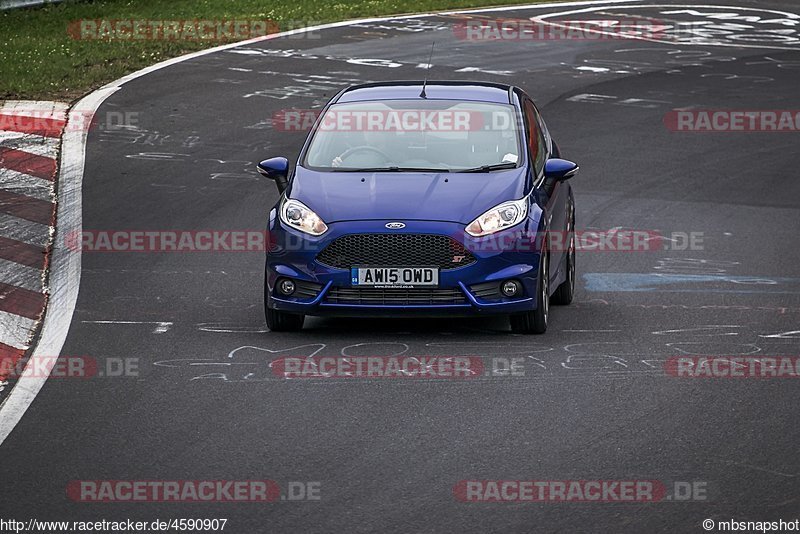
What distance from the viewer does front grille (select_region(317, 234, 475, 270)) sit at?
35.3 feet

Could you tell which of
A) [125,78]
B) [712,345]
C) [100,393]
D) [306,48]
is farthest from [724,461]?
[306,48]

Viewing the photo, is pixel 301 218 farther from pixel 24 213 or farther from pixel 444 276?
pixel 24 213

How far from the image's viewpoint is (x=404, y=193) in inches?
437

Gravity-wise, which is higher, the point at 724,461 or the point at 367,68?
the point at 724,461

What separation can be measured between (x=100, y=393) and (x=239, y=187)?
789cm

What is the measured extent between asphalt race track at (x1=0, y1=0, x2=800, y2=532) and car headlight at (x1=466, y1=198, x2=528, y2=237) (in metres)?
0.75

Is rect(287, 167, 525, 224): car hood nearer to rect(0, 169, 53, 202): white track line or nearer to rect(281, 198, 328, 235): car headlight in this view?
rect(281, 198, 328, 235): car headlight

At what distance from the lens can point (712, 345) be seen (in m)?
10.6

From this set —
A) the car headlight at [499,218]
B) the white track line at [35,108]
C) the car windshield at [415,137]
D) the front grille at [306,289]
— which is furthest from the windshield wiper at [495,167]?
the white track line at [35,108]

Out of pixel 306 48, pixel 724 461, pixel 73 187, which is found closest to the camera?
pixel 724 461

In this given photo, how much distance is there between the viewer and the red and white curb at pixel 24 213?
11.5 meters

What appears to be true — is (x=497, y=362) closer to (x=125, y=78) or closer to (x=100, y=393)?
(x=100, y=393)

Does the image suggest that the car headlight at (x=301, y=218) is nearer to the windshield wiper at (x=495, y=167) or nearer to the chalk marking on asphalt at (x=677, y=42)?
the windshield wiper at (x=495, y=167)

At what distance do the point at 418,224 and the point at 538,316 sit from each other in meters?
1.08
